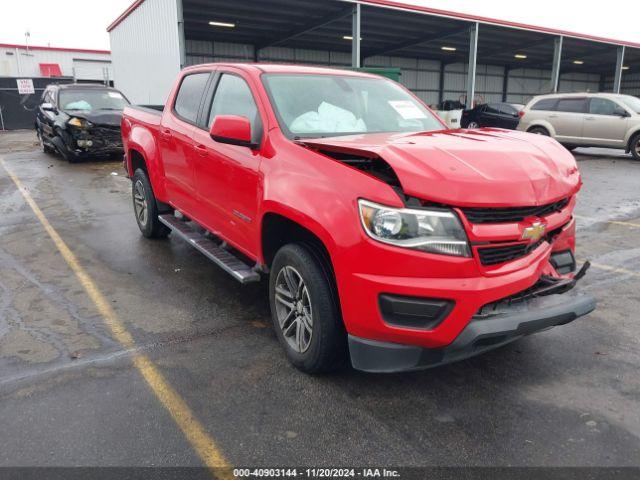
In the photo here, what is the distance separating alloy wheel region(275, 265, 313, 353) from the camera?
3.05 metres

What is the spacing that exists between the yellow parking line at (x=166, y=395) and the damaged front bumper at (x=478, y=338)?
0.83 meters

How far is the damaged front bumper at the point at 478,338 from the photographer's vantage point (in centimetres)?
249

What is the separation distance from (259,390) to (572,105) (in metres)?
15.4

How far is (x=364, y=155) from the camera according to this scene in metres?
2.70

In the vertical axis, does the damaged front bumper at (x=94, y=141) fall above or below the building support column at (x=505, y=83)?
below

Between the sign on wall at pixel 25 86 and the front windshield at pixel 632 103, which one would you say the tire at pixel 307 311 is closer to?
the front windshield at pixel 632 103

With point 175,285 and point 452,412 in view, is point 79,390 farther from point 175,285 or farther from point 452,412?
point 452,412

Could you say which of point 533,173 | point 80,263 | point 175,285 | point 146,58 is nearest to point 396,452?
point 533,173

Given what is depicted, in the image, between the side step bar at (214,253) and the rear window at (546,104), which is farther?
the rear window at (546,104)

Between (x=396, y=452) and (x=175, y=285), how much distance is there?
9.46ft

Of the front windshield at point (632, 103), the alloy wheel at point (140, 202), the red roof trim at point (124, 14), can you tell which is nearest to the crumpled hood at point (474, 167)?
the alloy wheel at point (140, 202)

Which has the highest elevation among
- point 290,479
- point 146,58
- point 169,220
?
point 146,58

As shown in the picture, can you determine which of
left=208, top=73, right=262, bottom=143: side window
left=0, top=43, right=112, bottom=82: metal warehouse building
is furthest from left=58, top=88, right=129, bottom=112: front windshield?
left=0, top=43, right=112, bottom=82: metal warehouse building

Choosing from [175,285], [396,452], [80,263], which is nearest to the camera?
[396,452]
